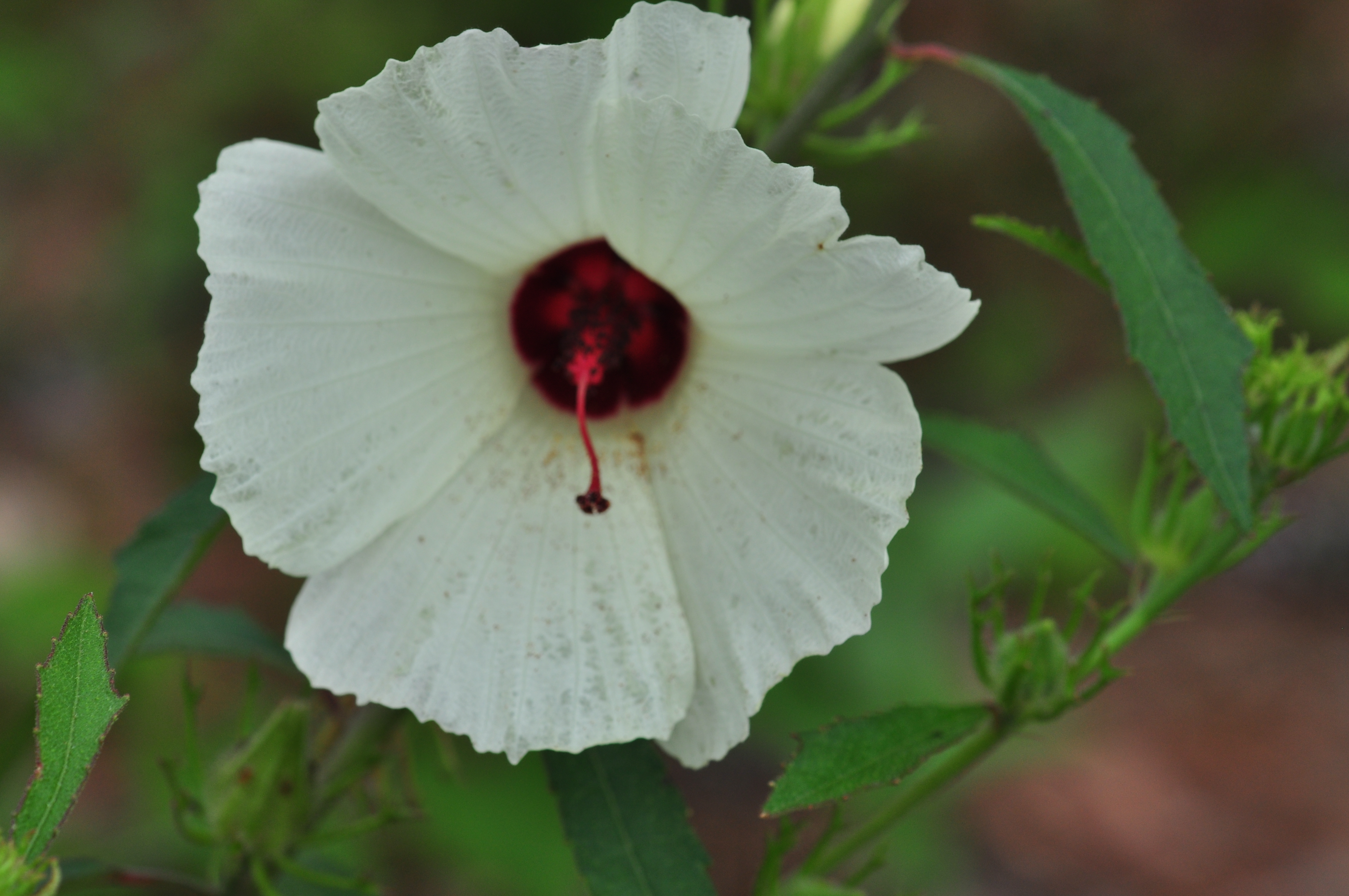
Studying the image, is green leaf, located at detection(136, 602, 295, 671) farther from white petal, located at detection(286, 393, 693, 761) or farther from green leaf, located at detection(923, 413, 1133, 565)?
green leaf, located at detection(923, 413, 1133, 565)

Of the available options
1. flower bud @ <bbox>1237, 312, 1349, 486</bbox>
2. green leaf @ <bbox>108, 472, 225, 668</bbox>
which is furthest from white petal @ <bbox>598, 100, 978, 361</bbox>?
green leaf @ <bbox>108, 472, 225, 668</bbox>

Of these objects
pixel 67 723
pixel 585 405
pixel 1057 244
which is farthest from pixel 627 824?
pixel 1057 244

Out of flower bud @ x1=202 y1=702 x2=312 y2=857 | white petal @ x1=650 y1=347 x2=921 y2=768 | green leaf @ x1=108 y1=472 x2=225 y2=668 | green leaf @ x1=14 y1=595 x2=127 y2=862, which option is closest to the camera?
green leaf @ x1=14 y1=595 x2=127 y2=862

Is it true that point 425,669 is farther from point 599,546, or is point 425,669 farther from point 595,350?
point 595,350

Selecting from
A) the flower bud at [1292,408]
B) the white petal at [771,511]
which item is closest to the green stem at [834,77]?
the white petal at [771,511]

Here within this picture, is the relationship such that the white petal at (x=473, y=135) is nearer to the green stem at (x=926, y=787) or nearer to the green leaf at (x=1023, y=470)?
the green leaf at (x=1023, y=470)

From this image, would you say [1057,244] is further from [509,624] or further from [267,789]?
[267,789]

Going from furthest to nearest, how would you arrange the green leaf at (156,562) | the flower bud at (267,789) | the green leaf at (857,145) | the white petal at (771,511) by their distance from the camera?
the green leaf at (857,145), the flower bud at (267,789), the green leaf at (156,562), the white petal at (771,511)
